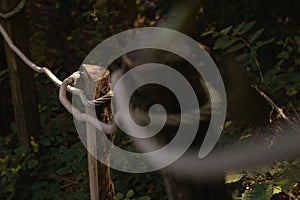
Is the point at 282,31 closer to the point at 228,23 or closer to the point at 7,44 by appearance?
the point at 228,23

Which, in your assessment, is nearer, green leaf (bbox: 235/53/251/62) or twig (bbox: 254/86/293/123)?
twig (bbox: 254/86/293/123)

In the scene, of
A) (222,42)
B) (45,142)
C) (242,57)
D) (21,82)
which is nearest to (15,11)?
(21,82)

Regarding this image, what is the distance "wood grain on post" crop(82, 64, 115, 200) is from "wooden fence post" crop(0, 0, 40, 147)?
1419 millimetres

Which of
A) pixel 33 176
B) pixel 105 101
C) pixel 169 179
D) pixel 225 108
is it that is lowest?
pixel 33 176

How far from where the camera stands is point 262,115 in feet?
8.34

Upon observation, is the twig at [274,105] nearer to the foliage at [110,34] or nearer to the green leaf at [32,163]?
the foliage at [110,34]

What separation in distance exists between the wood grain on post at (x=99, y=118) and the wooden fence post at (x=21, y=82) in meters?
1.42

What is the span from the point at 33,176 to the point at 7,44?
756 millimetres

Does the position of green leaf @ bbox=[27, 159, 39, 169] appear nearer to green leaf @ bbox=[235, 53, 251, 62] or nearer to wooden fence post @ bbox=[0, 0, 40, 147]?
wooden fence post @ bbox=[0, 0, 40, 147]

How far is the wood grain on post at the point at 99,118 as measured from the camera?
56.9 inches

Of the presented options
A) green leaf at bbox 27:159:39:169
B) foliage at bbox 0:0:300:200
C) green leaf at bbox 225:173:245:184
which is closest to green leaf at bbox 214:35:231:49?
foliage at bbox 0:0:300:200

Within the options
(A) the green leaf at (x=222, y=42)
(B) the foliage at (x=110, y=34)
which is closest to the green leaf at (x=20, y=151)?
(B) the foliage at (x=110, y=34)

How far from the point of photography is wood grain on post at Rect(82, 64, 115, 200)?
4.74 ft

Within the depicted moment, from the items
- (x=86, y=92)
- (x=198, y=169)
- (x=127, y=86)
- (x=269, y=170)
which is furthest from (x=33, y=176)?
(x=86, y=92)
